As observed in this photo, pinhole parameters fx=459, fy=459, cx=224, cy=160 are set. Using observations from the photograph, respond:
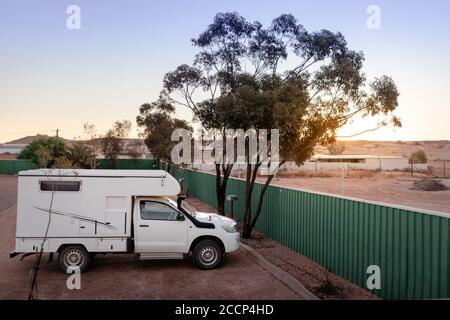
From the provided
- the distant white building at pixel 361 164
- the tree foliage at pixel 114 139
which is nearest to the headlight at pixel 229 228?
the tree foliage at pixel 114 139

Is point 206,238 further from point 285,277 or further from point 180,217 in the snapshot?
point 285,277

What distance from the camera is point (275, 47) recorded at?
19.1 m

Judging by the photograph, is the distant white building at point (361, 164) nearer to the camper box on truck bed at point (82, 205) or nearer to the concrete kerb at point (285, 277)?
the concrete kerb at point (285, 277)

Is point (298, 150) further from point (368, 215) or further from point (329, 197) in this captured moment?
point (368, 215)

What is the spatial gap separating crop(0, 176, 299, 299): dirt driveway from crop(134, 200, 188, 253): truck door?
63 cm

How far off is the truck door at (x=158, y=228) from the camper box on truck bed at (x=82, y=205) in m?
0.27

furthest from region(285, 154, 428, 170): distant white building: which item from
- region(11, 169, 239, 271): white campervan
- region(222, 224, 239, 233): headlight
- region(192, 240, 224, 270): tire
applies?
region(11, 169, 239, 271): white campervan

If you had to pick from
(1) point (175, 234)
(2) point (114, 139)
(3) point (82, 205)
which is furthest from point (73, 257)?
(2) point (114, 139)

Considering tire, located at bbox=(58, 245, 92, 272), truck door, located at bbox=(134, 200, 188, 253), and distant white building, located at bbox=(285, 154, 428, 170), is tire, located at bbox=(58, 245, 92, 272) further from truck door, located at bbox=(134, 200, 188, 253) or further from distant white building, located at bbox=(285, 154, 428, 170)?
distant white building, located at bbox=(285, 154, 428, 170)

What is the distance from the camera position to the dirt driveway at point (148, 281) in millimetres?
9336

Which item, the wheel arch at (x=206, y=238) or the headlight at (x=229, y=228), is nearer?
the wheel arch at (x=206, y=238)

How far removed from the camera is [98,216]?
1100cm

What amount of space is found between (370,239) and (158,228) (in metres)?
4.98
